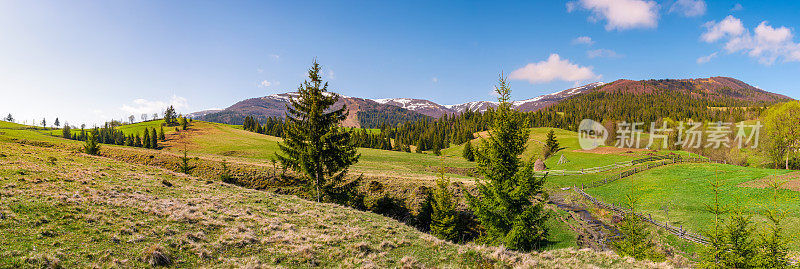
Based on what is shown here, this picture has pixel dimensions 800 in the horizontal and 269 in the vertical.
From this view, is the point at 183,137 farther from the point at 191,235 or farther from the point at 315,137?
the point at 191,235

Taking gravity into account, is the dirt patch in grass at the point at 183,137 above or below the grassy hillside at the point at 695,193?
above

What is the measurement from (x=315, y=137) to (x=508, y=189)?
55.5ft

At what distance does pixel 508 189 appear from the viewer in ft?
62.1

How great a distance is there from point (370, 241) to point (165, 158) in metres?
46.4

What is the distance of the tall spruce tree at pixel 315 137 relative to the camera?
26.4 meters

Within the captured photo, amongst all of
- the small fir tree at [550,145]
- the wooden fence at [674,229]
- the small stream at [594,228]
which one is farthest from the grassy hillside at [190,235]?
the small fir tree at [550,145]

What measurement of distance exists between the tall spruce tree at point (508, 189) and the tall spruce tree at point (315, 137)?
12317mm

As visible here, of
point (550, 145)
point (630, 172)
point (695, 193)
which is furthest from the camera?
point (550, 145)

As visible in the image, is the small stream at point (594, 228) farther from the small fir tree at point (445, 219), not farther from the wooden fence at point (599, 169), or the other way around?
the wooden fence at point (599, 169)

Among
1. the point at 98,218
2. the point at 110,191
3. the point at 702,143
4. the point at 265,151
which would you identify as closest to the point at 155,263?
the point at 98,218

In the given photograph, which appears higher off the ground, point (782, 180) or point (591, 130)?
point (591, 130)

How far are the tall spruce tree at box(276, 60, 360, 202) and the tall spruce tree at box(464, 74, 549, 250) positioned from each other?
40.4 feet

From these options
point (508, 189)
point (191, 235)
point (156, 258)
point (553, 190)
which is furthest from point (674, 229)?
point (156, 258)

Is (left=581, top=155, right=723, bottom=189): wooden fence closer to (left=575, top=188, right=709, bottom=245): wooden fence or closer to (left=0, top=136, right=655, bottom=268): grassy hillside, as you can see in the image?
(left=575, top=188, right=709, bottom=245): wooden fence
